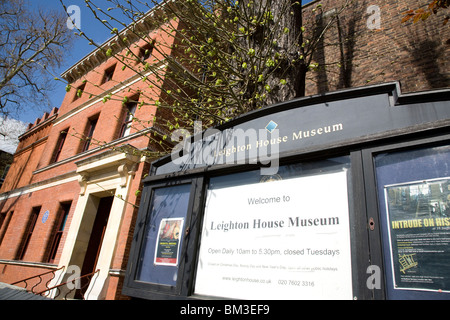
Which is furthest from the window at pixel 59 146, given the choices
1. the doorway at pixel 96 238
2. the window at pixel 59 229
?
the doorway at pixel 96 238

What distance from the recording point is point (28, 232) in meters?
12.8

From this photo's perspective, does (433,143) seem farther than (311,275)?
No

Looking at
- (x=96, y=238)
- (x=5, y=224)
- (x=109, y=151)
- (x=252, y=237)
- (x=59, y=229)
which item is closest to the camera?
(x=252, y=237)

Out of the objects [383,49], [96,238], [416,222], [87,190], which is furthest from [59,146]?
[416,222]

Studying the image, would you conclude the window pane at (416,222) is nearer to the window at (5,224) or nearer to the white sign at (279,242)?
the white sign at (279,242)

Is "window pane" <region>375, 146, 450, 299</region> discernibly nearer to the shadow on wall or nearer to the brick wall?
the brick wall

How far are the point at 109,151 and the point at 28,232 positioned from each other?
7625 millimetres

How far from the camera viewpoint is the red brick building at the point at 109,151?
6422 millimetres

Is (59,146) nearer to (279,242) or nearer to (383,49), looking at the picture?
(383,49)

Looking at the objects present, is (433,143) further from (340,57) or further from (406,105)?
(340,57)

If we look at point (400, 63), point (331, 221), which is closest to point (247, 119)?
point (331, 221)

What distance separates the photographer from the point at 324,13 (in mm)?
8523
